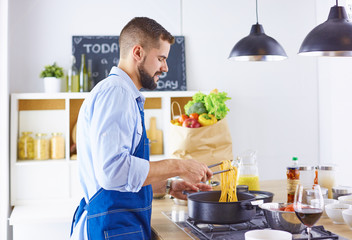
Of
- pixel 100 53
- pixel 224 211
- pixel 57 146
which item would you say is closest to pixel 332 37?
pixel 224 211

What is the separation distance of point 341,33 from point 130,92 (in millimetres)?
1030

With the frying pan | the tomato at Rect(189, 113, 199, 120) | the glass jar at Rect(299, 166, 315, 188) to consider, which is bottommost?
the frying pan

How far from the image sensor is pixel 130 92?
187 centimetres

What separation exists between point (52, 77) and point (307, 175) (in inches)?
98.5

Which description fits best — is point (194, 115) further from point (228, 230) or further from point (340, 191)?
point (228, 230)

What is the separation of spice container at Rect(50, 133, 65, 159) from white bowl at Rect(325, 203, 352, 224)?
2724 millimetres

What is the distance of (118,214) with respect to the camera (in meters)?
1.84

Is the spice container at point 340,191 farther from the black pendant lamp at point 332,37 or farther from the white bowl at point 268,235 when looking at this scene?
the white bowl at point 268,235

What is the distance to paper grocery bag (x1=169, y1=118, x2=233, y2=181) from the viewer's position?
129 inches

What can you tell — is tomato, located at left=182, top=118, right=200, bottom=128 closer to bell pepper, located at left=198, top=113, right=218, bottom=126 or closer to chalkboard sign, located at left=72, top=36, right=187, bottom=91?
bell pepper, located at left=198, top=113, right=218, bottom=126

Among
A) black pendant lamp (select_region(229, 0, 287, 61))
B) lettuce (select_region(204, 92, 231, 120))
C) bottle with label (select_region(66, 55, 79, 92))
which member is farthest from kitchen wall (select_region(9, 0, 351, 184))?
black pendant lamp (select_region(229, 0, 287, 61))

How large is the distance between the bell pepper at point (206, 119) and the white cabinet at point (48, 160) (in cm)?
83

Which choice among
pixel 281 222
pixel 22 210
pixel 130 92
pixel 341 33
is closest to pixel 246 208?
pixel 281 222
